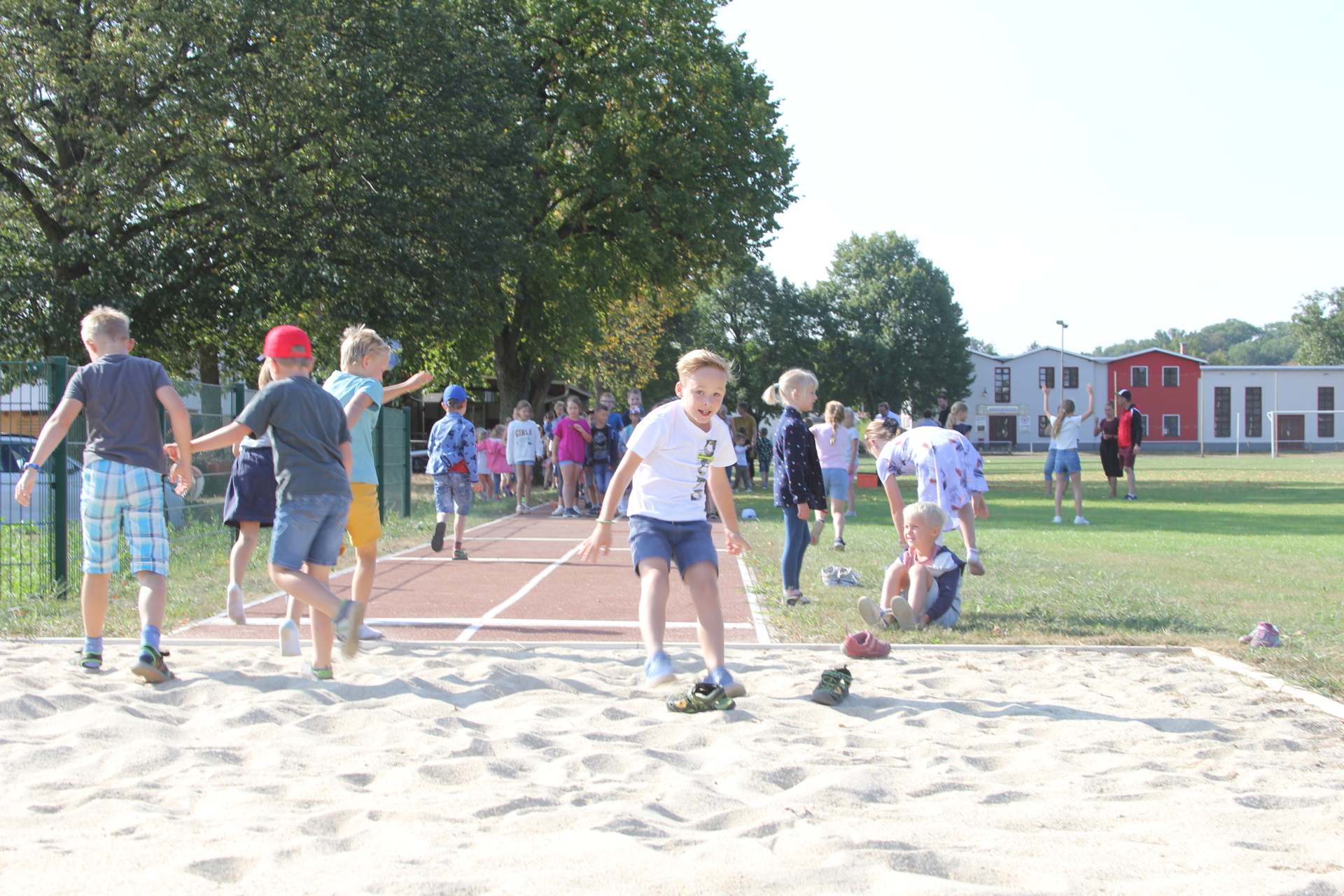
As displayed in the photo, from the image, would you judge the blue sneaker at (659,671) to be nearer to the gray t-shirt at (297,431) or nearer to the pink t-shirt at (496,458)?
the gray t-shirt at (297,431)

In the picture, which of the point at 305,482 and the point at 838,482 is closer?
the point at 305,482

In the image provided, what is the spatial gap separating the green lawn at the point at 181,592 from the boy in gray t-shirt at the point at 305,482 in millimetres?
2073

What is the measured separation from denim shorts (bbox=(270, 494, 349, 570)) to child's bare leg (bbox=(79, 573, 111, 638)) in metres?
0.99

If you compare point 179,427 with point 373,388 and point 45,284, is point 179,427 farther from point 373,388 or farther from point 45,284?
point 45,284

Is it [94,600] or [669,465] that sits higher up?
[669,465]

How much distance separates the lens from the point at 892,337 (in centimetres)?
6938

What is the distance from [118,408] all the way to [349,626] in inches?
65.0

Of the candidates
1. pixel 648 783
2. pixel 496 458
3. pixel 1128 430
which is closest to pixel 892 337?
pixel 1128 430

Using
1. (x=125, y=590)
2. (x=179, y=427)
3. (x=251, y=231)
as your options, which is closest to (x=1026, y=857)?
(x=179, y=427)

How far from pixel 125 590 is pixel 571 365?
2802cm

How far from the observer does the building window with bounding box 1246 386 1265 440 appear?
7994 cm

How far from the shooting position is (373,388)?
21.1 ft

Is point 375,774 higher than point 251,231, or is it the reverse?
point 251,231

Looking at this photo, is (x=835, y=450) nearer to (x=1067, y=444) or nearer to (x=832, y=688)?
(x=1067, y=444)
